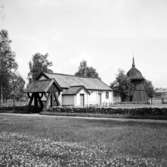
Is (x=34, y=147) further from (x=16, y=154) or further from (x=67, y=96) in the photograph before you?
(x=67, y=96)

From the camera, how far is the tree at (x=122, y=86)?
202 feet

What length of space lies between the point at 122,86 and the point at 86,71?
105 feet

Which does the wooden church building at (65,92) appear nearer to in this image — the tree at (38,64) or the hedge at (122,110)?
the hedge at (122,110)

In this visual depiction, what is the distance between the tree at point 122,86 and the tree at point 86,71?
26570mm

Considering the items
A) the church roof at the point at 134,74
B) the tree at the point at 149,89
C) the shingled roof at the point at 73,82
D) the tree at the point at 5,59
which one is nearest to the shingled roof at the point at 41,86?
the shingled roof at the point at 73,82

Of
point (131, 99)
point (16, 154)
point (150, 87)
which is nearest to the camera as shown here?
point (16, 154)

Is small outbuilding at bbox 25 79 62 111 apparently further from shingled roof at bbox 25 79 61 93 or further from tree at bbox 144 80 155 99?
tree at bbox 144 80 155 99

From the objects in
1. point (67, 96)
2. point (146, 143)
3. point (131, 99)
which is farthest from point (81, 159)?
point (131, 99)

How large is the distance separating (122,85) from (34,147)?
56293 millimetres

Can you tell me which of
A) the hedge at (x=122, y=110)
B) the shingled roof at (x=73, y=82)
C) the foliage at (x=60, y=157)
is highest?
the shingled roof at (x=73, y=82)

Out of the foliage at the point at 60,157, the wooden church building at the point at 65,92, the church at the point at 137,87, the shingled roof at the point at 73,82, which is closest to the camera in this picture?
the foliage at the point at 60,157

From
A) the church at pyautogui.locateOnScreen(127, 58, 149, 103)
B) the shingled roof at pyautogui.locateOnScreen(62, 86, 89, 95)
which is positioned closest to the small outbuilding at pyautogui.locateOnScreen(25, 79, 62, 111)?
the shingled roof at pyautogui.locateOnScreen(62, 86, 89, 95)

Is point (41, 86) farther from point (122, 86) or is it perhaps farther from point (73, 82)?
point (122, 86)

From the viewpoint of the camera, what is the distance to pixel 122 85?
63250mm
